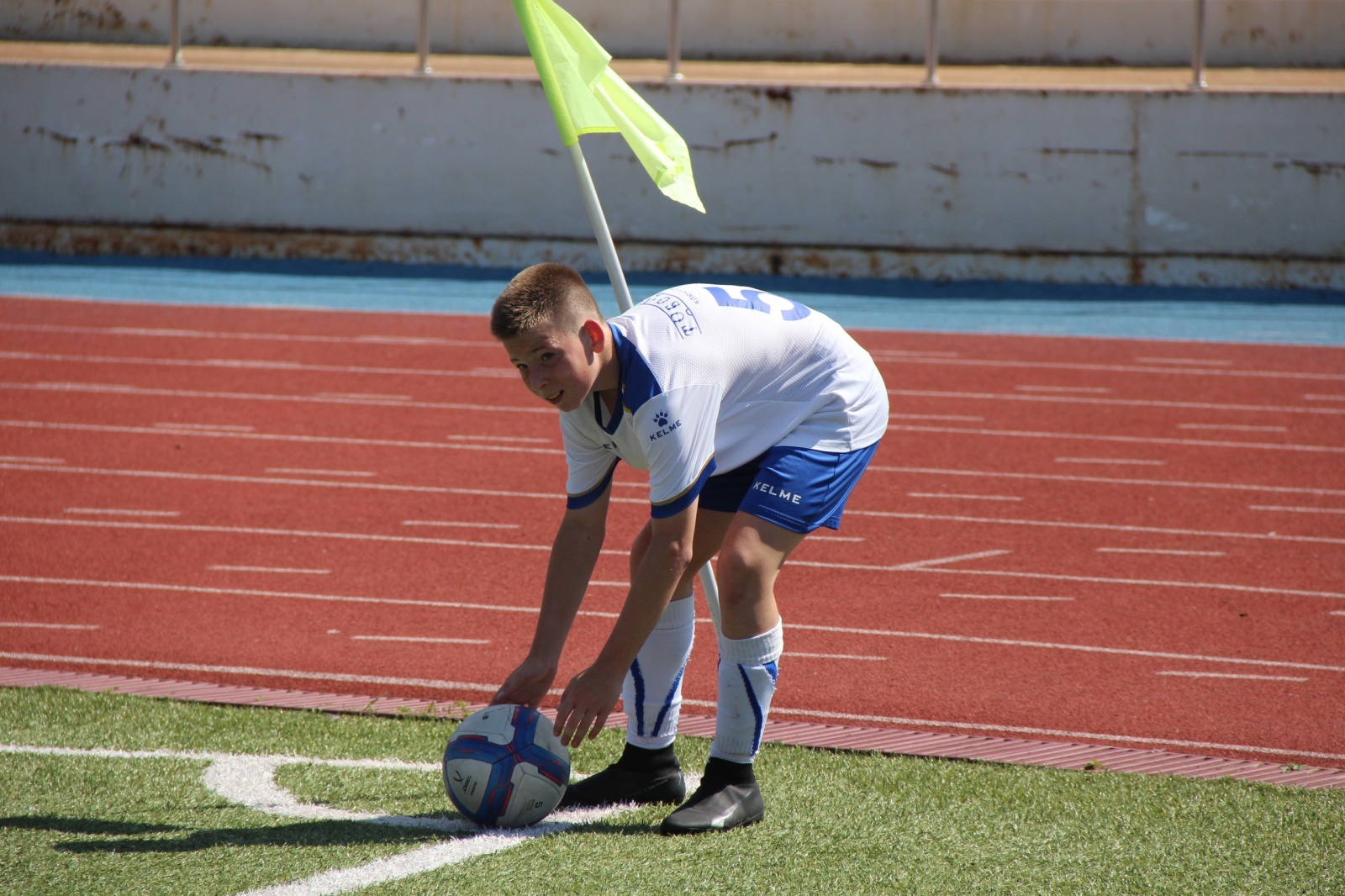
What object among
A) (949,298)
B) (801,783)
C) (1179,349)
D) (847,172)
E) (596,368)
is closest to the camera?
(596,368)

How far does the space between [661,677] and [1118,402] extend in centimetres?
643

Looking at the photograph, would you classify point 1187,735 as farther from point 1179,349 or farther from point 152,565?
point 1179,349

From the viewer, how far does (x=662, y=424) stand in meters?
2.96

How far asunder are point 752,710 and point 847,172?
36.7 ft

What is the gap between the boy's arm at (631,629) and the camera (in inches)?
117

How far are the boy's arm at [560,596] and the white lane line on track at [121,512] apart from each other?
384cm

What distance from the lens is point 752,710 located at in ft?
11.1

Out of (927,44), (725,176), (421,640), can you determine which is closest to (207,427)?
(421,640)

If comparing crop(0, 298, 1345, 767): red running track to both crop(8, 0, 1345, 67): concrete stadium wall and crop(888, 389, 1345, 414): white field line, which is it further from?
crop(8, 0, 1345, 67): concrete stadium wall

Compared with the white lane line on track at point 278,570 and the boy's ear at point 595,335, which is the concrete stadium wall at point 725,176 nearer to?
the white lane line on track at point 278,570

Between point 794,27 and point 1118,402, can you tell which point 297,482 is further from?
point 794,27

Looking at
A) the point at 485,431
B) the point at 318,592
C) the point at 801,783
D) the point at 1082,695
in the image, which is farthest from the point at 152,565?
the point at 1082,695

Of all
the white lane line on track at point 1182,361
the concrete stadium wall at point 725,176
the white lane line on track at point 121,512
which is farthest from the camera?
the concrete stadium wall at point 725,176

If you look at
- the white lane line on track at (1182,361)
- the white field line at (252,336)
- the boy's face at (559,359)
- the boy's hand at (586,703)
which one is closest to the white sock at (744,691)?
the boy's hand at (586,703)
